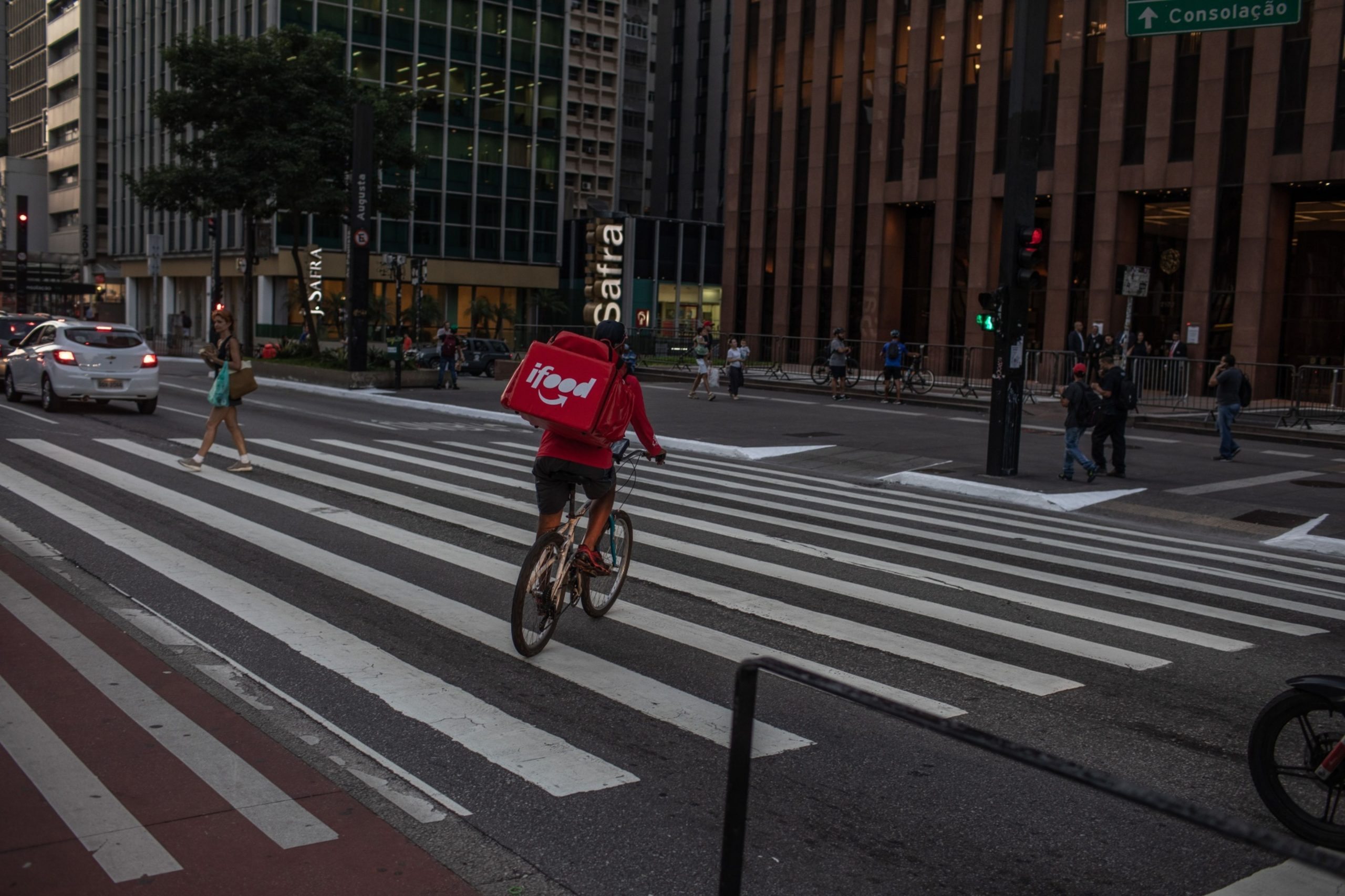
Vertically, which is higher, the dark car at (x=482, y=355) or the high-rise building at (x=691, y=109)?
the high-rise building at (x=691, y=109)

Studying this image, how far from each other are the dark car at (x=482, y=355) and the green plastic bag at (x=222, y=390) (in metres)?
29.4

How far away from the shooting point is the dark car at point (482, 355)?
1762 inches

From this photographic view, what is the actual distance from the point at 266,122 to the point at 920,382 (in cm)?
2280

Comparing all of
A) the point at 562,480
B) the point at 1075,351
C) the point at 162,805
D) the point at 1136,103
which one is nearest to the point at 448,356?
the point at 1075,351

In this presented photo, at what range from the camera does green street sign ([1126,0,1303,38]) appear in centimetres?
1252

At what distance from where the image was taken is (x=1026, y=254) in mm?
17344

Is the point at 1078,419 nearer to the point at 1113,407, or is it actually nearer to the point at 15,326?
the point at 1113,407

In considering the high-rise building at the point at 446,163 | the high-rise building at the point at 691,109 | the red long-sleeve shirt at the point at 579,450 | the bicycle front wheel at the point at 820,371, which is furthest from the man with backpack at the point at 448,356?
the high-rise building at the point at 691,109

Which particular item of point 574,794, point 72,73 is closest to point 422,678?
point 574,794

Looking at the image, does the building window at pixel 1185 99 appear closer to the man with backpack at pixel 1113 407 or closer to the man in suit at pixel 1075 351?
the man in suit at pixel 1075 351

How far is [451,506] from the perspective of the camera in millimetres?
12945

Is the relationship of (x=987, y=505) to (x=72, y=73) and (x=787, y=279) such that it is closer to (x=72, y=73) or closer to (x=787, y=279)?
(x=787, y=279)

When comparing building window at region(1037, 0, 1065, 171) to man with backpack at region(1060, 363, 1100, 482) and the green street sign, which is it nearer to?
man with backpack at region(1060, 363, 1100, 482)

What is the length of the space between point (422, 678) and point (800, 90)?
44893 mm
